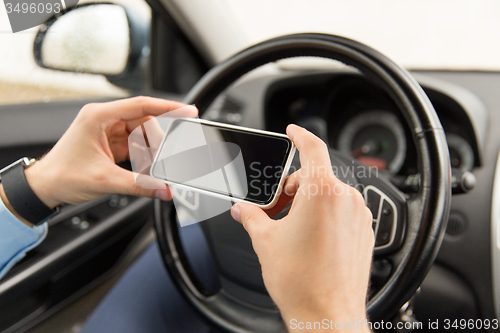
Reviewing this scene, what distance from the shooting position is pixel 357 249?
43 centimetres

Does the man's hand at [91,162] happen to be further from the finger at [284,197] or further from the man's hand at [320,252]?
the man's hand at [320,252]

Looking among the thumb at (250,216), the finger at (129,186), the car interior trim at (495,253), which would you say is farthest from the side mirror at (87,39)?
the car interior trim at (495,253)

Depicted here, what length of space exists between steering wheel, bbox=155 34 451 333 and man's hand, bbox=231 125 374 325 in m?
0.20

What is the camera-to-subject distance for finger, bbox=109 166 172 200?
69 cm

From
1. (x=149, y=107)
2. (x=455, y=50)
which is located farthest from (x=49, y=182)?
(x=455, y=50)

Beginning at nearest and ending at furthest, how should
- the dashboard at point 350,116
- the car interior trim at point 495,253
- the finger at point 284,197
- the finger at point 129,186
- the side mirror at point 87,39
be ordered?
the finger at point 284,197, the finger at point 129,186, the car interior trim at point 495,253, the side mirror at point 87,39, the dashboard at point 350,116

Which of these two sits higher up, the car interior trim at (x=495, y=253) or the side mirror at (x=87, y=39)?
the side mirror at (x=87, y=39)

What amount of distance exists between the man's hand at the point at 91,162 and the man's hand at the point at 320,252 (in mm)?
364

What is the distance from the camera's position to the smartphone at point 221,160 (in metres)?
0.63

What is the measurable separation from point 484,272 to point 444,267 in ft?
0.32

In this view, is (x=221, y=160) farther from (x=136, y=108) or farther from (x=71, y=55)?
(x=71, y=55)

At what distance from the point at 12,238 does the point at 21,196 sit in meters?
0.10

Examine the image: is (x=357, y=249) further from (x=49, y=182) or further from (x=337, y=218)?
(x=49, y=182)

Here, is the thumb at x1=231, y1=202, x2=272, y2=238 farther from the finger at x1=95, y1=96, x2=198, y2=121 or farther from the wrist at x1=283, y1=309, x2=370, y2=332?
the finger at x1=95, y1=96, x2=198, y2=121
